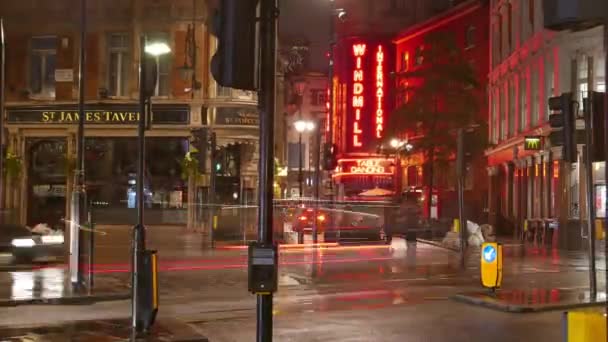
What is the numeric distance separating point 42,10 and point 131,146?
8309mm

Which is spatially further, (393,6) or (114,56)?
(393,6)

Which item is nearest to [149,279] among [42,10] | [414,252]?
[414,252]

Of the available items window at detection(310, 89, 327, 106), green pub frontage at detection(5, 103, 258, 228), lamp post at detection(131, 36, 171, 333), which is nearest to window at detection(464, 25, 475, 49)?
green pub frontage at detection(5, 103, 258, 228)

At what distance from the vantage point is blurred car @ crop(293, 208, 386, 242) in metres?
36.0

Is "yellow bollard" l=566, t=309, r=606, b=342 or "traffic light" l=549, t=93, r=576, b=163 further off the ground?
"traffic light" l=549, t=93, r=576, b=163

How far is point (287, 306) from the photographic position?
645 inches

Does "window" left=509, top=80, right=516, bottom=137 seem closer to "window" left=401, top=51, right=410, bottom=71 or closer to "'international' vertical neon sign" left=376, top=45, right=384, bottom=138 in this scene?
"window" left=401, top=51, right=410, bottom=71

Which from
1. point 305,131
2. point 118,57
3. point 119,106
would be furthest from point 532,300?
point 305,131

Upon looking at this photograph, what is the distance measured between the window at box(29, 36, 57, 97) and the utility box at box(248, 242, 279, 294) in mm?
39688

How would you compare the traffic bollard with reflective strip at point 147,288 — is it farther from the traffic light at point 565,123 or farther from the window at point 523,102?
the window at point 523,102

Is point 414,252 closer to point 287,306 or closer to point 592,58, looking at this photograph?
point 592,58

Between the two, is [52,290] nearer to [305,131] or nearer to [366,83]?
[366,83]

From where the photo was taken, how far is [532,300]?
1623 cm

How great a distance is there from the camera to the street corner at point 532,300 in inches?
607
